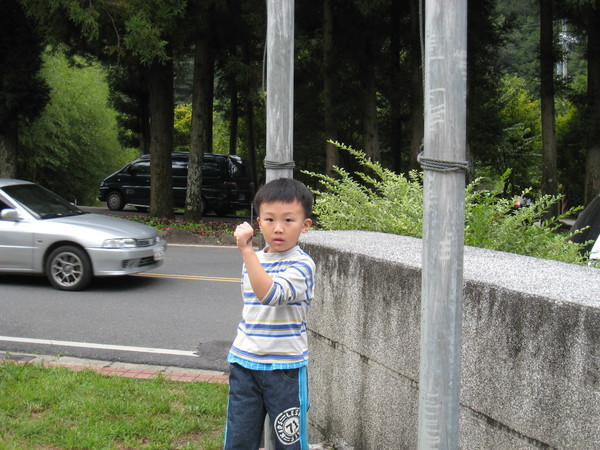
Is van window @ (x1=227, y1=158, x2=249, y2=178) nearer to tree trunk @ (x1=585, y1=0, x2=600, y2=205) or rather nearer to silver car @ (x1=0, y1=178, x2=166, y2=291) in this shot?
tree trunk @ (x1=585, y1=0, x2=600, y2=205)

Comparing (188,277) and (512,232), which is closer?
(512,232)

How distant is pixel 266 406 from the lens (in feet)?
9.73

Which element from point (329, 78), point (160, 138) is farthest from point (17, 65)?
point (329, 78)

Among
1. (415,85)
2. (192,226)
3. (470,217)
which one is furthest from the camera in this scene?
(415,85)

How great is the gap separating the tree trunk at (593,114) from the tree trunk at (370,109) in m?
5.88

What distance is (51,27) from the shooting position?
669 inches

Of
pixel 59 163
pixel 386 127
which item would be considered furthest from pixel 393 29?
pixel 59 163

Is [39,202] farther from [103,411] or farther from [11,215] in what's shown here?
[103,411]

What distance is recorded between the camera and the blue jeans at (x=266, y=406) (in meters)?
2.92

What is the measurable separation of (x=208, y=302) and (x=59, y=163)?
2699 cm

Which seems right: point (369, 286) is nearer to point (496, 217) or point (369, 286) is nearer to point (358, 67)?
point (496, 217)

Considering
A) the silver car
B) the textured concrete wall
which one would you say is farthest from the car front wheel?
the textured concrete wall

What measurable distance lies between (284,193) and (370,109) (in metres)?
19.2

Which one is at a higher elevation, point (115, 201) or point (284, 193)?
point (115, 201)
